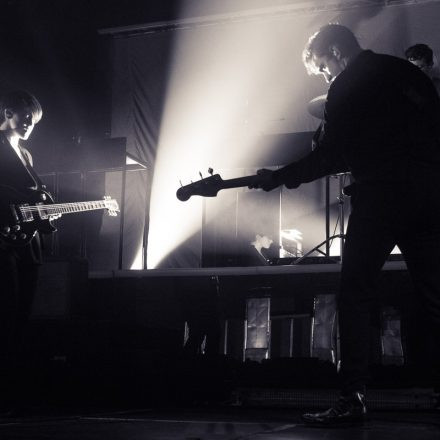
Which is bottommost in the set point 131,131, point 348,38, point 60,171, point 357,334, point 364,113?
point 357,334

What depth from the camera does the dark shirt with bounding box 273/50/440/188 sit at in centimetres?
239

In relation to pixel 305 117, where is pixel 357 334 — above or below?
below

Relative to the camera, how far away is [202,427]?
8.23ft

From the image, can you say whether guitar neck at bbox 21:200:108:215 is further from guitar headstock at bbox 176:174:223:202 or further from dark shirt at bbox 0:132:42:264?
guitar headstock at bbox 176:174:223:202

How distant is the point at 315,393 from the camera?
11.9 ft

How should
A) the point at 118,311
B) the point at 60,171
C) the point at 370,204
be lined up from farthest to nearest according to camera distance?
1. the point at 60,171
2. the point at 118,311
3. the point at 370,204

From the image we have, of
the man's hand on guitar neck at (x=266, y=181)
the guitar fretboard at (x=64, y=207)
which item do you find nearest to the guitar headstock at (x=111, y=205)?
the guitar fretboard at (x=64, y=207)

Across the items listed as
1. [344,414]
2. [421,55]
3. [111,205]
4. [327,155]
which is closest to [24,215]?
[327,155]

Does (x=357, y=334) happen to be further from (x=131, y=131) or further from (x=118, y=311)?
(x=131, y=131)

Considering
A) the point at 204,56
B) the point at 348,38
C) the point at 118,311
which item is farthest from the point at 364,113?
the point at 204,56

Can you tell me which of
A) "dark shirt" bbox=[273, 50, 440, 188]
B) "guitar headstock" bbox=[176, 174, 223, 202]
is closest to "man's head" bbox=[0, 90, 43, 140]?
"guitar headstock" bbox=[176, 174, 223, 202]

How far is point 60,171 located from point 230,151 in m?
1.79

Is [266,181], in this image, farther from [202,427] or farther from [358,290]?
[202,427]

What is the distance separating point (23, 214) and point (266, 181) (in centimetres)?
141
